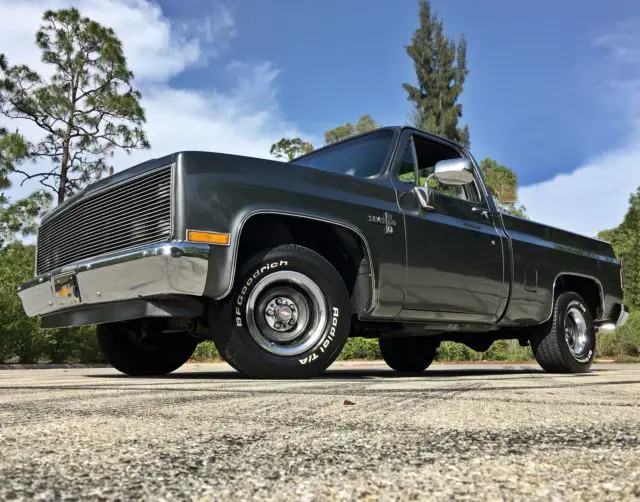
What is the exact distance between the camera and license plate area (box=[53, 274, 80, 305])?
4020mm

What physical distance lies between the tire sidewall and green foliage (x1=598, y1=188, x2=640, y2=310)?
23379mm

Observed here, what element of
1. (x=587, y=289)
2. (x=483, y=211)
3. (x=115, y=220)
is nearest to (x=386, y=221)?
(x=483, y=211)

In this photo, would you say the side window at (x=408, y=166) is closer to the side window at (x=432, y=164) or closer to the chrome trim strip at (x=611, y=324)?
the side window at (x=432, y=164)

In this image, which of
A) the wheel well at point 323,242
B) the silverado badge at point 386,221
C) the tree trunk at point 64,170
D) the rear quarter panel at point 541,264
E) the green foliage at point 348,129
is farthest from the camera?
the green foliage at point 348,129

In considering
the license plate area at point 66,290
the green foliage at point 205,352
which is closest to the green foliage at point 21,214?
the green foliage at point 205,352

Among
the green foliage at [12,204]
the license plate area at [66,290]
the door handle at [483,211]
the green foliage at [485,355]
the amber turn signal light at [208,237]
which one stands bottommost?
the green foliage at [485,355]

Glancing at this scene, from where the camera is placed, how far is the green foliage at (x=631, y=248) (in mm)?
33263

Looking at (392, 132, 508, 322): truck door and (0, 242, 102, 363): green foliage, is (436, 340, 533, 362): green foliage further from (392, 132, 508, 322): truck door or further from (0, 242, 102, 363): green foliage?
(392, 132, 508, 322): truck door

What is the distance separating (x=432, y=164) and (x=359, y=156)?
0.84 m

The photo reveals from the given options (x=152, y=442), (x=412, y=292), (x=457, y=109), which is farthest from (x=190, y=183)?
(x=457, y=109)

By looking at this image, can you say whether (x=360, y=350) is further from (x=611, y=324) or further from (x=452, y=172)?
(x=452, y=172)

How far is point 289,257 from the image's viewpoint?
3727 millimetres

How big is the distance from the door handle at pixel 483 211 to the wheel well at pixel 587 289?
143 cm

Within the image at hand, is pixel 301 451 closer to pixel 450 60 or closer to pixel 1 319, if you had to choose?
pixel 1 319
